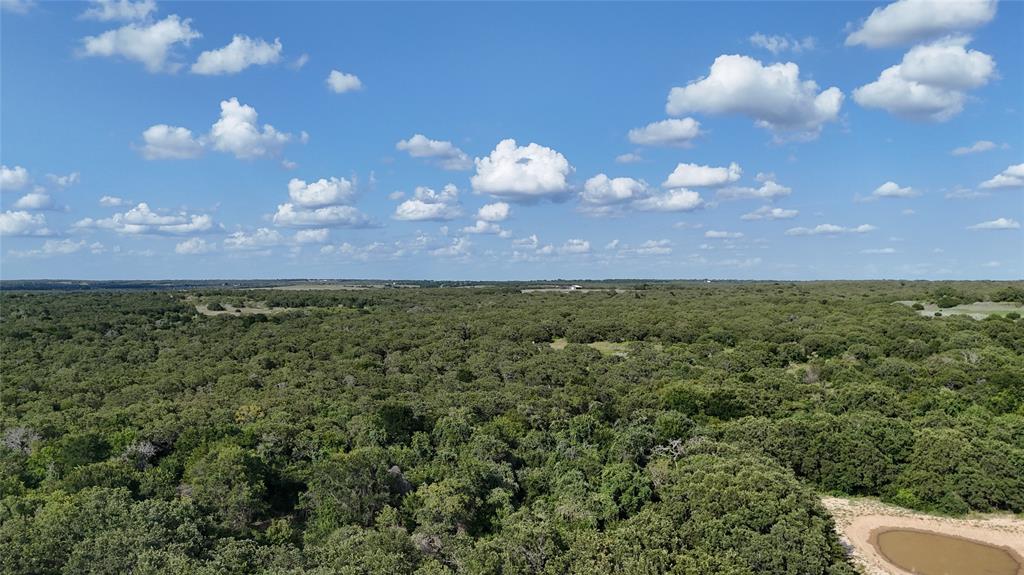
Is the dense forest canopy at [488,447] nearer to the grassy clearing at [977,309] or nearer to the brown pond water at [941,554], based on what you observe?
the brown pond water at [941,554]

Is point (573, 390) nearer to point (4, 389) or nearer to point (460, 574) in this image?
point (460, 574)

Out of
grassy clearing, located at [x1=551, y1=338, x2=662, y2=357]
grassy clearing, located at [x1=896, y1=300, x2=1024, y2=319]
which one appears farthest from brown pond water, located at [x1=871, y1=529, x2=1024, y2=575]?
grassy clearing, located at [x1=896, y1=300, x2=1024, y2=319]

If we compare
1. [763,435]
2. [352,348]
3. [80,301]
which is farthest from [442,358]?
[80,301]

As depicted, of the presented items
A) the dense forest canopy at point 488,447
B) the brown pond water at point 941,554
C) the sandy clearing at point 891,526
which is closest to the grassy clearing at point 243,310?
the dense forest canopy at point 488,447

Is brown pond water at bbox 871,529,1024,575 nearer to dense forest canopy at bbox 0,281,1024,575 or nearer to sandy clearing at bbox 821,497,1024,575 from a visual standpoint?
sandy clearing at bbox 821,497,1024,575

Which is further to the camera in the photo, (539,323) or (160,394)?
(539,323)

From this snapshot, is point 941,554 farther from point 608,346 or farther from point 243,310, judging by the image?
point 243,310

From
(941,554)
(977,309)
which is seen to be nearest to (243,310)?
(941,554)
